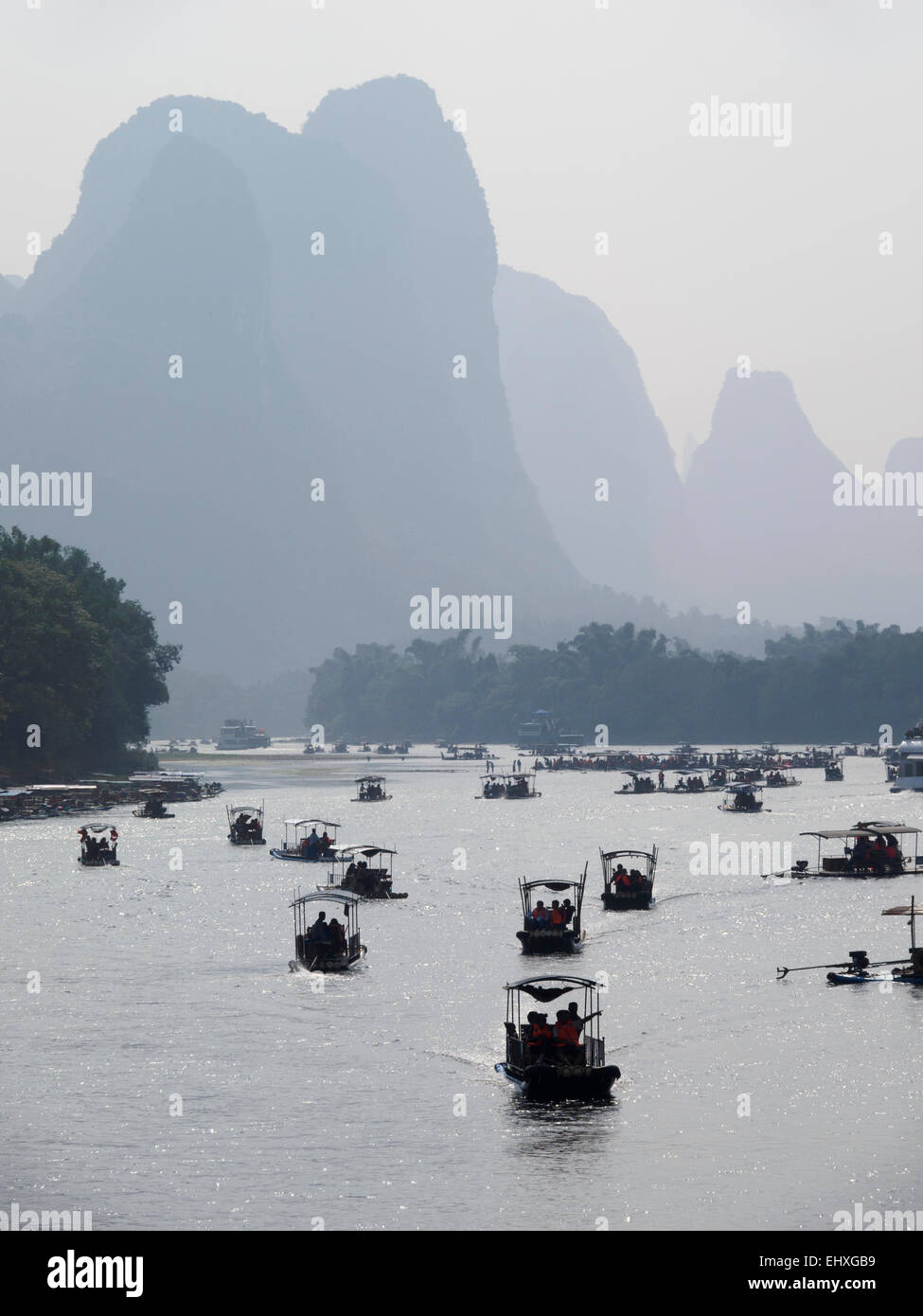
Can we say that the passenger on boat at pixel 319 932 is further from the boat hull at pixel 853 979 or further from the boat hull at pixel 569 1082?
the boat hull at pixel 569 1082

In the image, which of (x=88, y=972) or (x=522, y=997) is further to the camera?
(x=88, y=972)

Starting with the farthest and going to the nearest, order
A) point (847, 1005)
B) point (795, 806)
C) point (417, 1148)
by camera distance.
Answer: point (795, 806) → point (847, 1005) → point (417, 1148)

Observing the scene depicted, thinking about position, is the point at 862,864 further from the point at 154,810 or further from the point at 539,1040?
the point at 154,810

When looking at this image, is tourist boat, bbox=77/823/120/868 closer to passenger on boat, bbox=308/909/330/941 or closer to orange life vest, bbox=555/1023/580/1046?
passenger on boat, bbox=308/909/330/941

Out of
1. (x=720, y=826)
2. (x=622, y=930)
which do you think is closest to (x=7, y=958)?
(x=622, y=930)

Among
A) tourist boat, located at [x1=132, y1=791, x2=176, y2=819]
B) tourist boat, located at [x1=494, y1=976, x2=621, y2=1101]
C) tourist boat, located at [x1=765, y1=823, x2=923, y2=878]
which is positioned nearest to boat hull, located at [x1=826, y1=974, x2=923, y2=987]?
tourist boat, located at [x1=494, y1=976, x2=621, y2=1101]
